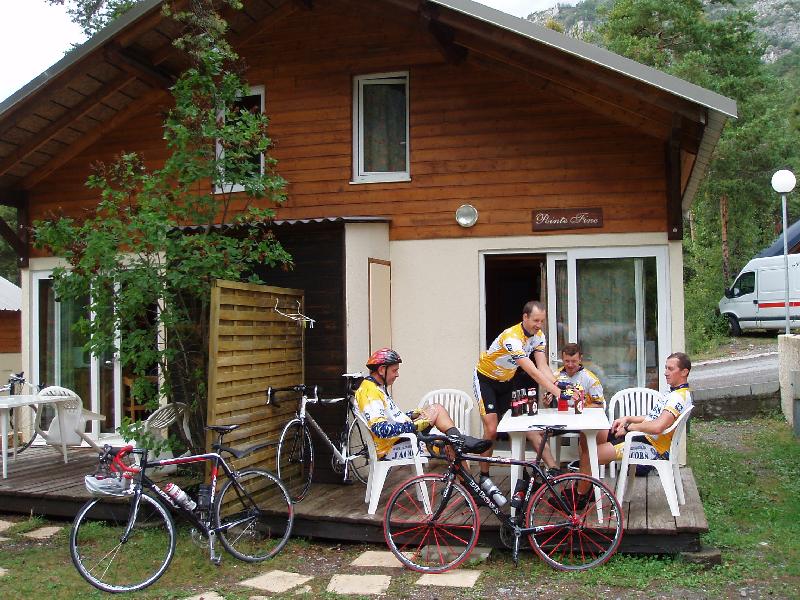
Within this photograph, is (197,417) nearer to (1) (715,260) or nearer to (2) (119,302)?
(2) (119,302)

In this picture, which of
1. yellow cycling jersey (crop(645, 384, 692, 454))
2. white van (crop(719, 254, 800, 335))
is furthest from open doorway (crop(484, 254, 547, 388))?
white van (crop(719, 254, 800, 335))

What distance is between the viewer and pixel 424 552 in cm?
565

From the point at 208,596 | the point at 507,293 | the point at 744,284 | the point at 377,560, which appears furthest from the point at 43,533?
the point at 744,284

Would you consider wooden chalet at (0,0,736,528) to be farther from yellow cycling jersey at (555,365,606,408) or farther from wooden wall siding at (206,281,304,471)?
yellow cycling jersey at (555,365,606,408)

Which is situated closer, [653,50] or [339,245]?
[339,245]

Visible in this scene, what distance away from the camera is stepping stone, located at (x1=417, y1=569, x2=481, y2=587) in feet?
17.3

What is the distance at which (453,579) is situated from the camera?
536cm

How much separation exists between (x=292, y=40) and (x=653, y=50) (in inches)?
723

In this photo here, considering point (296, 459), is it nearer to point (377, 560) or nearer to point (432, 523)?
point (377, 560)

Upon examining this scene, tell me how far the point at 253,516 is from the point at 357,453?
1521mm

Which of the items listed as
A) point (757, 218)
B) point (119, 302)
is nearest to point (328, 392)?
point (119, 302)

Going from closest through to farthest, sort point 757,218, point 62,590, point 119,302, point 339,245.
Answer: point 62,590
point 119,302
point 339,245
point 757,218

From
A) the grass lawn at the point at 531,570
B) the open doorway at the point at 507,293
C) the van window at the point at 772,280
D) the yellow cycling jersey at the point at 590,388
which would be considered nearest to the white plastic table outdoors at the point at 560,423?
the grass lawn at the point at 531,570

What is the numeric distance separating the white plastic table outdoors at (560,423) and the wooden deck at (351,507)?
37 centimetres
